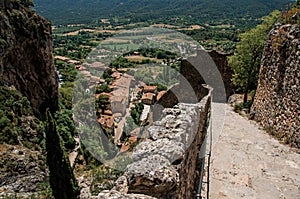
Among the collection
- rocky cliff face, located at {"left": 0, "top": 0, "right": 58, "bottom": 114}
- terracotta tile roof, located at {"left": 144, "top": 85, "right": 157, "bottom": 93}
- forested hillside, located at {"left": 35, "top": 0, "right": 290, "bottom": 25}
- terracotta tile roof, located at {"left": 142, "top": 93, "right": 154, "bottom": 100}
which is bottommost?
terracotta tile roof, located at {"left": 142, "top": 93, "right": 154, "bottom": 100}

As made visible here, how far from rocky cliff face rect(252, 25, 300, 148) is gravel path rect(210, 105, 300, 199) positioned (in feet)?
1.41

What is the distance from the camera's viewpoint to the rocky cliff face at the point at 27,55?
24.7m

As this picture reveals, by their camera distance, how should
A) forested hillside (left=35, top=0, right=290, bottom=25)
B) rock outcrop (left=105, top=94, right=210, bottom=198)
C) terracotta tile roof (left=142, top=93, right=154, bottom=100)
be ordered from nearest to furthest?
rock outcrop (left=105, top=94, right=210, bottom=198) → terracotta tile roof (left=142, top=93, right=154, bottom=100) → forested hillside (left=35, top=0, right=290, bottom=25)

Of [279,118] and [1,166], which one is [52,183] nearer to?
[279,118]

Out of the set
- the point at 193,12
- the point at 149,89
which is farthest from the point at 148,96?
the point at 193,12

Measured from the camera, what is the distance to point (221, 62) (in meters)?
12.9

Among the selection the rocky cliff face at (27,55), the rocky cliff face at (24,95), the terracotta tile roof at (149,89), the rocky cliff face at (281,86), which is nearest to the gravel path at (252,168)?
the rocky cliff face at (281,86)

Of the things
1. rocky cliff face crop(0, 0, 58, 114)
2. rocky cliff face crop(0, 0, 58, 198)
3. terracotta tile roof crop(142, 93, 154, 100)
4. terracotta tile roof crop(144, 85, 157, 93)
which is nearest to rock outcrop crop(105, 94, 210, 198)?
rocky cliff face crop(0, 0, 58, 198)

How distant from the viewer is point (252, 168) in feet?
17.3

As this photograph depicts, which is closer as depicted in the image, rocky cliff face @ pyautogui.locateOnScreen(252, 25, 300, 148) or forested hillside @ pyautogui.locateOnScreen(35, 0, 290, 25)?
rocky cliff face @ pyautogui.locateOnScreen(252, 25, 300, 148)

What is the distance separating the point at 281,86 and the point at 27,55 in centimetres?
2722

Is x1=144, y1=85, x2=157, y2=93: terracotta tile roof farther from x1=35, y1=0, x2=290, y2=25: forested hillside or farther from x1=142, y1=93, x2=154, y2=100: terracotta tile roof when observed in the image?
x1=35, y1=0, x2=290, y2=25: forested hillside

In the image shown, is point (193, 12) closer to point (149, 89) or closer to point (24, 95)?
point (149, 89)

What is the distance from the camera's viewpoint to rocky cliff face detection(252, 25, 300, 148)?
6445 mm
